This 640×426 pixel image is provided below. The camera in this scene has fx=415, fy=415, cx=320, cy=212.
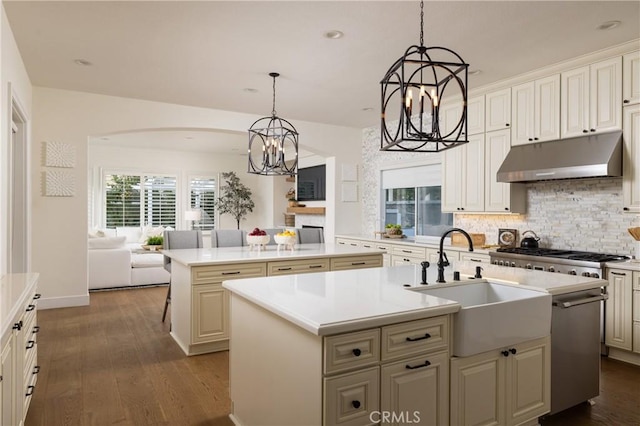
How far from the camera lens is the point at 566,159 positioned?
3.92 metres

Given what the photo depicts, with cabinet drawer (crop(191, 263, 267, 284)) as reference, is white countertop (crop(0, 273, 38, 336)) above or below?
above

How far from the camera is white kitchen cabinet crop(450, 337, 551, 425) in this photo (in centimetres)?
193

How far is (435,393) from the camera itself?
185 centimetres

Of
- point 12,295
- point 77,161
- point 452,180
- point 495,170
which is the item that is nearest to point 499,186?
point 495,170

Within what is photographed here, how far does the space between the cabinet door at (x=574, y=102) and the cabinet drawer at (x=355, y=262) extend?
224 cm

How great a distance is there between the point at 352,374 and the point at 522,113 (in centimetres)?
386

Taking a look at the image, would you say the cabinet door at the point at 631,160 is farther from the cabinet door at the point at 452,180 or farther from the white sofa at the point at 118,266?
the white sofa at the point at 118,266

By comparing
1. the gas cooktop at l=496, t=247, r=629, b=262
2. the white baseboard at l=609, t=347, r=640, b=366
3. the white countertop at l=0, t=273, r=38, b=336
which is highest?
the gas cooktop at l=496, t=247, r=629, b=262

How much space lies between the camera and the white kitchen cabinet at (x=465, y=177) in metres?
4.91

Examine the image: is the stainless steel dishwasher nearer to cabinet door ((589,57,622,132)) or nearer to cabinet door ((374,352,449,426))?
cabinet door ((374,352,449,426))

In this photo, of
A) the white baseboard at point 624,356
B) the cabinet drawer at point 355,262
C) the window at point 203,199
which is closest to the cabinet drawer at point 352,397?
the cabinet drawer at point 355,262

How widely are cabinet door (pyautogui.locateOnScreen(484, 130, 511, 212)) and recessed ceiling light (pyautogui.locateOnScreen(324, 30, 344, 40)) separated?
2.30 meters

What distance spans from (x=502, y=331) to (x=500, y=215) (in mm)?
3340

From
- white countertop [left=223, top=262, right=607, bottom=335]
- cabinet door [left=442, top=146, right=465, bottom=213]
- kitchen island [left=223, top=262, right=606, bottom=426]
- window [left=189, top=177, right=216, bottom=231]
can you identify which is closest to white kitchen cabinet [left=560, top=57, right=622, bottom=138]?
cabinet door [left=442, top=146, right=465, bottom=213]
